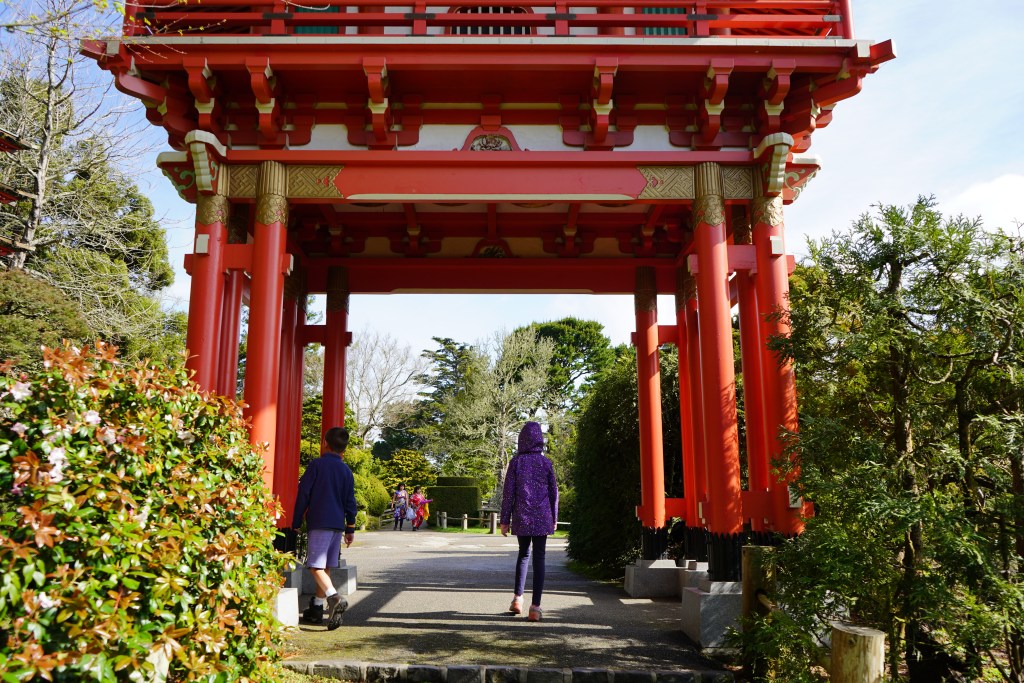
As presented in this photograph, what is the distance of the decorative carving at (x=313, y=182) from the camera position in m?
6.49

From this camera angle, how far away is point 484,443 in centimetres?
2811

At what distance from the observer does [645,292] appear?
9.15 metres

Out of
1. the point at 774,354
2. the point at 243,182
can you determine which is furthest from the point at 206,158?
the point at 774,354

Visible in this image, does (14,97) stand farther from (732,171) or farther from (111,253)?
(732,171)

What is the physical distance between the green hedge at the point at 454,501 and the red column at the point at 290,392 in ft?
51.2

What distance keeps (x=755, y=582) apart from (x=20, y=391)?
4174mm

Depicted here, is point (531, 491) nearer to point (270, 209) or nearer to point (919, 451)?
point (919, 451)

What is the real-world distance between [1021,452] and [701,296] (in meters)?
2.86

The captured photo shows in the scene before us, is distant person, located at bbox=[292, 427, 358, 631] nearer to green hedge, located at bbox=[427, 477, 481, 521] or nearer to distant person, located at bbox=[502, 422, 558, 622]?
distant person, located at bbox=[502, 422, 558, 622]

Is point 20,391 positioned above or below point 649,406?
below

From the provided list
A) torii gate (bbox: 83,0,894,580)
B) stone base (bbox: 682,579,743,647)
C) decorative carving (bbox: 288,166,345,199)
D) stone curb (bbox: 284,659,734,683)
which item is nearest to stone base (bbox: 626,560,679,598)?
torii gate (bbox: 83,0,894,580)

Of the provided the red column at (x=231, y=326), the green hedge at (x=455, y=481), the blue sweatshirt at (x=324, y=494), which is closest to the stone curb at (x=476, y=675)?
the blue sweatshirt at (x=324, y=494)

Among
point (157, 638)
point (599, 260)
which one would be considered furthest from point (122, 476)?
point (599, 260)

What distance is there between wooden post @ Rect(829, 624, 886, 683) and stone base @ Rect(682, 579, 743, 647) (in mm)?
2074
